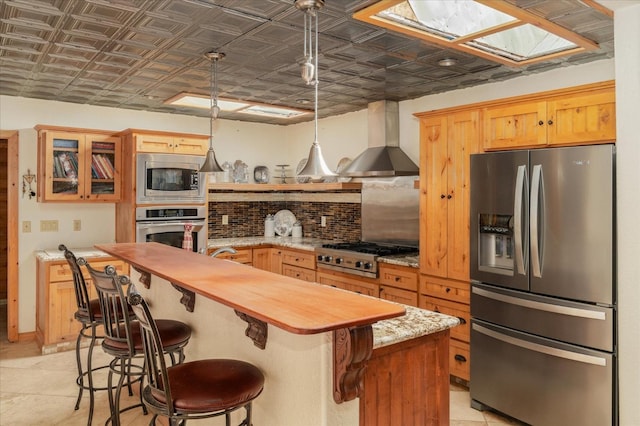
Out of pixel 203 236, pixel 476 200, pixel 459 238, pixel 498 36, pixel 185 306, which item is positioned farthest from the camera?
pixel 203 236

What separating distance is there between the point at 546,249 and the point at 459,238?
0.82 metres

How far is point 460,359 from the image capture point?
12.6 feet

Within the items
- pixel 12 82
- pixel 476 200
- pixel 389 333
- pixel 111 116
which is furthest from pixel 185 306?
pixel 111 116

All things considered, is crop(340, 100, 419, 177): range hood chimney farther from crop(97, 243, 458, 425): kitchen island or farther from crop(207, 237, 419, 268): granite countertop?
crop(97, 243, 458, 425): kitchen island

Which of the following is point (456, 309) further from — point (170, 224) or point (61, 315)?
point (61, 315)

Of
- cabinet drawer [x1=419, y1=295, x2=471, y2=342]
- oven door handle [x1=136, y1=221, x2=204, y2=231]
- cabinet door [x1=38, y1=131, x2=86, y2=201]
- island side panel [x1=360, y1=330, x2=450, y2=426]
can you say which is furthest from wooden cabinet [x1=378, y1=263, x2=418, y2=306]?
cabinet door [x1=38, y1=131, x2=86, y2=201]

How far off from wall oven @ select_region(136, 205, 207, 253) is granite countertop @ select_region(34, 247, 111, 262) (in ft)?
1.41

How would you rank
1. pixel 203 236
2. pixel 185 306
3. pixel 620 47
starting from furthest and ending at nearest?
pixel 203 236 < pixel 185 306 < pixel 620 47

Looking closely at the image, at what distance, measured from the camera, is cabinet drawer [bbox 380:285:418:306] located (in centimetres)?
421

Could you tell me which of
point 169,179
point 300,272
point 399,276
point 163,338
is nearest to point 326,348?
point 163,338

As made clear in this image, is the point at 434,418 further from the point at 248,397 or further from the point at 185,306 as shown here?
the point at 185,306

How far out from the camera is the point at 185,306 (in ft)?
9.43

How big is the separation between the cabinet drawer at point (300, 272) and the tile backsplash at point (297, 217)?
2.49 ft

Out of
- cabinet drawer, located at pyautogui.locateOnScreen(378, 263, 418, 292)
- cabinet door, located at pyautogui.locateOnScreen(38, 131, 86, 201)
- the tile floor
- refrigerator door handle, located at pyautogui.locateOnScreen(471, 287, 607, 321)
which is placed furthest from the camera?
cabinet door, located at pyautogui.locateOnScreen(38, 131, 86, 201)
